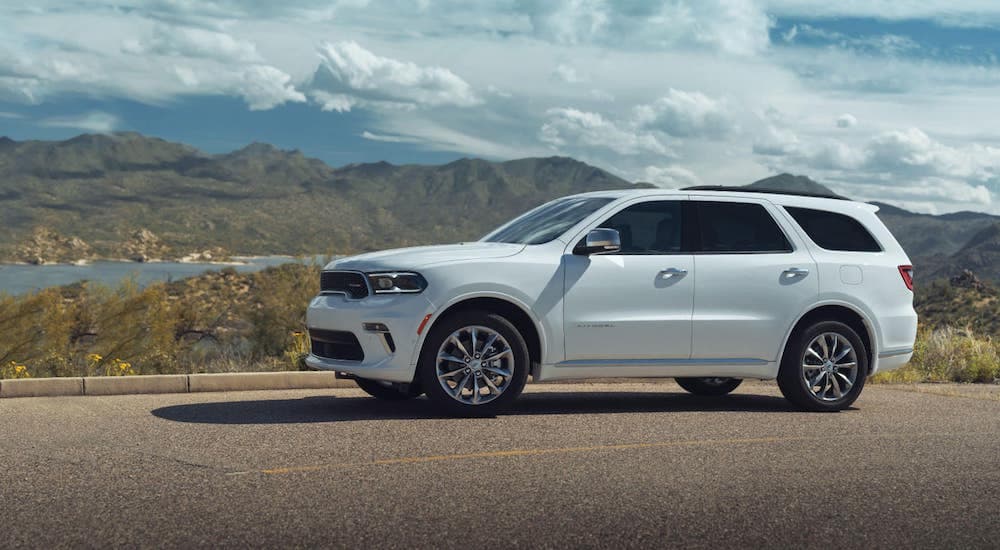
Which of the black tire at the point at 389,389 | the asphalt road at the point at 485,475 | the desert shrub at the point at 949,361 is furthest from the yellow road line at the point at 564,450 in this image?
the desert shrub at the point at 949,361

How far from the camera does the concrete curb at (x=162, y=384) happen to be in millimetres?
10477

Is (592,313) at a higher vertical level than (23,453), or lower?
higher

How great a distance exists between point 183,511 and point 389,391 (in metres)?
4.41

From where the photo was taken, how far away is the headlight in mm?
8812

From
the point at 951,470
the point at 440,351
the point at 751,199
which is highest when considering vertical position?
the point at 751,199

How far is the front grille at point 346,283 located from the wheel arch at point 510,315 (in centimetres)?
66

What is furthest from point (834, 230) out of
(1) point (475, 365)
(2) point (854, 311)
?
(1) point (475, 365)

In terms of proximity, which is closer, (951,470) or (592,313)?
(951,470)

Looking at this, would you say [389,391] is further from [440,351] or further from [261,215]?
[261,215]

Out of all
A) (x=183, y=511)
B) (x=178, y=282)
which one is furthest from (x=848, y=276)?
A: (x=178, y=282)

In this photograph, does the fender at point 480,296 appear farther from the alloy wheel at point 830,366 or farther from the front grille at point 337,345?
the alloy wheel at point 830,366

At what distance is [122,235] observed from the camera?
461 feet

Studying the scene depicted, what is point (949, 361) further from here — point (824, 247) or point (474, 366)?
point (474, 366)

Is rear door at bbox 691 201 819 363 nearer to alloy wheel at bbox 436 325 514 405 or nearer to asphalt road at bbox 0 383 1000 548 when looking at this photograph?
asphalt road at bbox 0 383 1000 548
